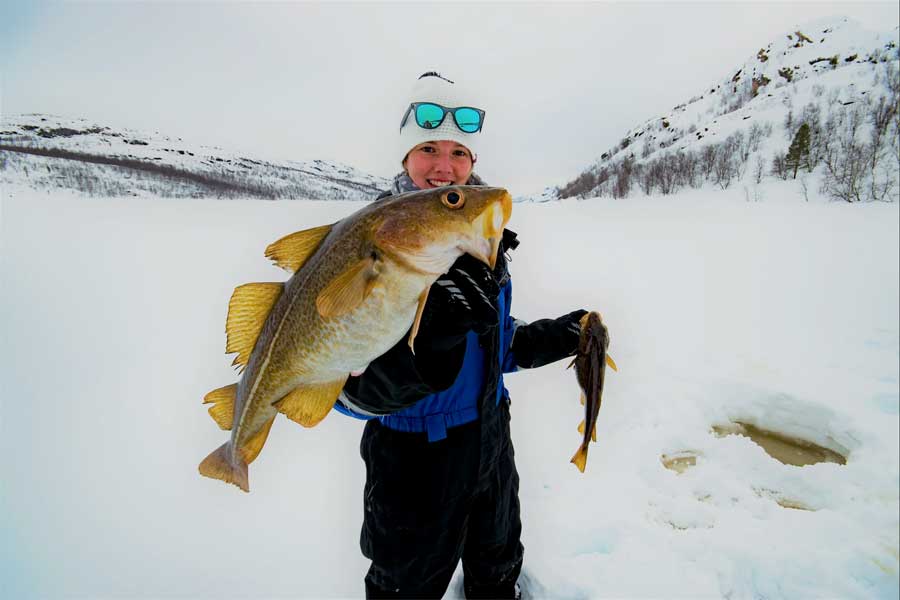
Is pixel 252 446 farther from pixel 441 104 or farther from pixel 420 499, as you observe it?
pixel 441 104

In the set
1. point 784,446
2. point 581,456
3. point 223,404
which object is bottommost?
point 784,446

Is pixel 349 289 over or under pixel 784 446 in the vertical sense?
over

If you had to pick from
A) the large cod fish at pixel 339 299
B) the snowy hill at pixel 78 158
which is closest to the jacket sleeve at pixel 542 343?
the large cod fish at pixel 339 299

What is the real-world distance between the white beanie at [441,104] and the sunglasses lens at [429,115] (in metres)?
0.03

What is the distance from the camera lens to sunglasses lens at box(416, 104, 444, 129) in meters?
2.31

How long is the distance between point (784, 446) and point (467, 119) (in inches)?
148

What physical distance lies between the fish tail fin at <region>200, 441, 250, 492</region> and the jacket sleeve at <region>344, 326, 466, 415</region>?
1.66ft

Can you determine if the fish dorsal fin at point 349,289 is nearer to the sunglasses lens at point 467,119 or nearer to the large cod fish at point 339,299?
the large cod fish at point 339,299

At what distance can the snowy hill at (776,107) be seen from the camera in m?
34.6

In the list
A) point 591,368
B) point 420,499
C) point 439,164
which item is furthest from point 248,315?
point 591,368

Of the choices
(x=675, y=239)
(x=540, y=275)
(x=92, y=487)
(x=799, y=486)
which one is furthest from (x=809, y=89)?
(x=92, y=487)

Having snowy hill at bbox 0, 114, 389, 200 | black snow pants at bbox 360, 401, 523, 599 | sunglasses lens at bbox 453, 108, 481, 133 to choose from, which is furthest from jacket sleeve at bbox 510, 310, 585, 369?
snowy hill at bbox 0, 114, 389, 200

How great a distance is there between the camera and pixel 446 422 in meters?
1.74

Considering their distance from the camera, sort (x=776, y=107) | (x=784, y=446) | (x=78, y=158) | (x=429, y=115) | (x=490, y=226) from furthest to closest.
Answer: (x=776, y=107) → (x=78, y=158) → (x=784, y=446) → (x=429, y=115) → (x=490, y=226)
